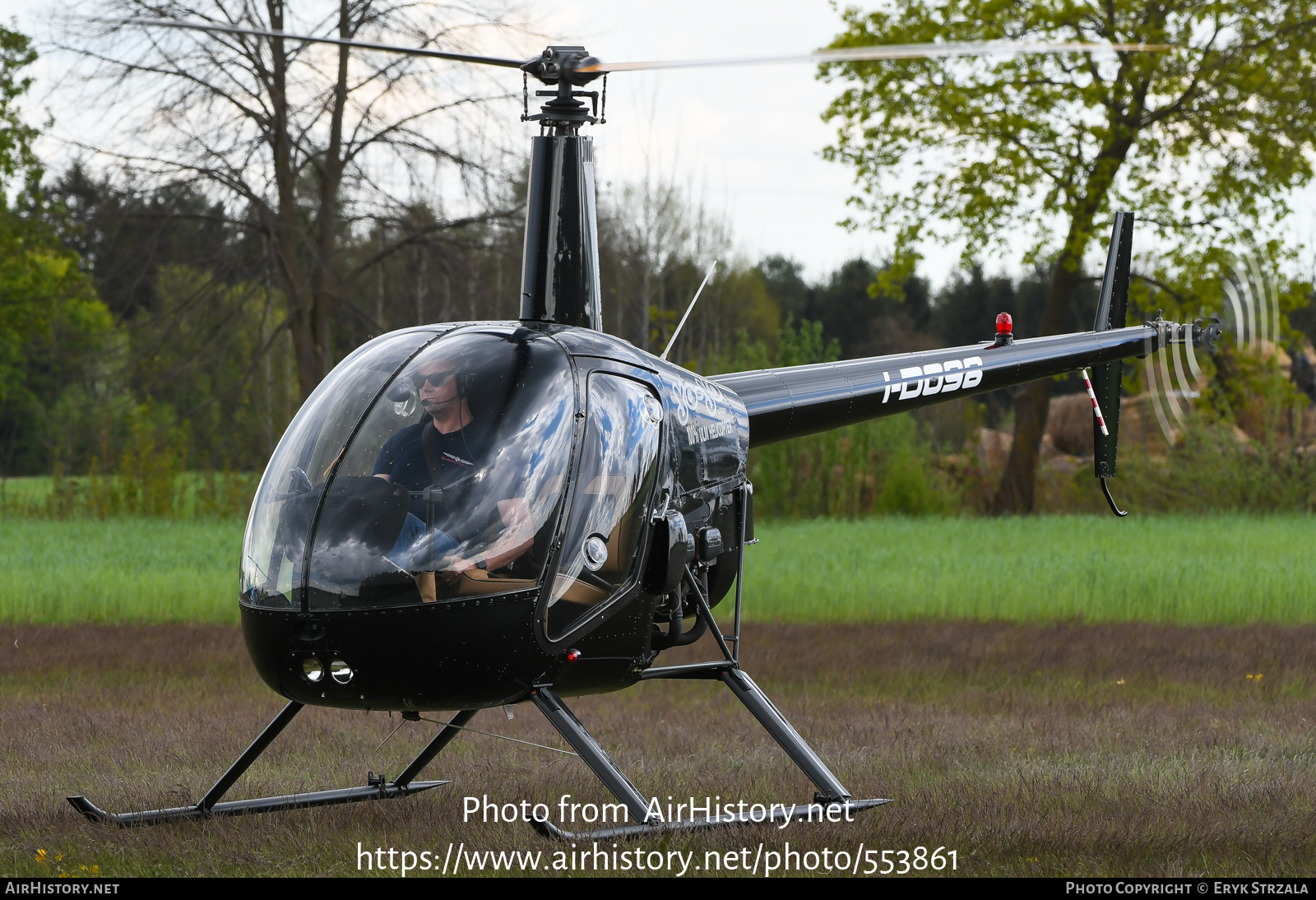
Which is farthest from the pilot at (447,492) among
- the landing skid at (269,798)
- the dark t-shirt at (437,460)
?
the landing skid at (269,798)

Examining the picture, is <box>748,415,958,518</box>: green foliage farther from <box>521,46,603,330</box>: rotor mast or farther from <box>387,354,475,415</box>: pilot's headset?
<box>387,354,475,415</box>: pilot's headset

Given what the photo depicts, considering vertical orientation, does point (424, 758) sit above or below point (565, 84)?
below

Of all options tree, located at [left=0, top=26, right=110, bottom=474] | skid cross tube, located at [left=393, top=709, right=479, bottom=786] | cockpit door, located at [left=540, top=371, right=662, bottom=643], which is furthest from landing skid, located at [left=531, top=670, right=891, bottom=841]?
tree, located at [left=0, top=26, right=110, bottom=474]

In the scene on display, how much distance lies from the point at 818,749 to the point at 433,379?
138 inches

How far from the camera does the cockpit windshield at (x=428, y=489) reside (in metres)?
4.35

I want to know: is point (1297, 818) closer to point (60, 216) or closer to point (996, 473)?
point (996, 473)

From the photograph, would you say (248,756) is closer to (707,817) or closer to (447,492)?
(447,492)

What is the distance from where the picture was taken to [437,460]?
444 centimetres

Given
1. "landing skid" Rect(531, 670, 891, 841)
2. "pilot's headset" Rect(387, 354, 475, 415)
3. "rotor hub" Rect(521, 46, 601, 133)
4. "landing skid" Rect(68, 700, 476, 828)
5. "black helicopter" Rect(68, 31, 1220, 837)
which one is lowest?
"landing skid" Rect(68, 700, 476, 828)

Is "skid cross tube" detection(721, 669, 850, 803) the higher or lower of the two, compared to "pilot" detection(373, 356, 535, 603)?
lower

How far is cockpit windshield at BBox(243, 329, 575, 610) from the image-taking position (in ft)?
14.3

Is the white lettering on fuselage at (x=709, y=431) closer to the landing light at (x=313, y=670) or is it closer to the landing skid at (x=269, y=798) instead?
the landing skid at (x=269, y=798)

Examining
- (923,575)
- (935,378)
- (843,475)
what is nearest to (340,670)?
(935,378)

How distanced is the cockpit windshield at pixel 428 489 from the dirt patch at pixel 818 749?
3.77ft
